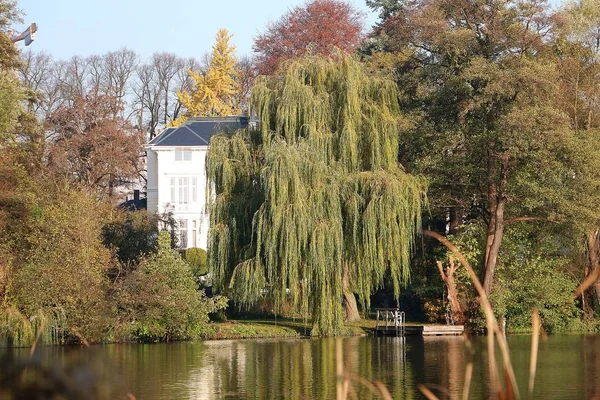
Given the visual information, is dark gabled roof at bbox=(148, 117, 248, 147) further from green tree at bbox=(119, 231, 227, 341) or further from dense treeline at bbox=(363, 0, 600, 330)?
green tree at bbox=(119, 231, 227, 341)

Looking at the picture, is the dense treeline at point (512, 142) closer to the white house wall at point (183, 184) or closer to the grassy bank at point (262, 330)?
the grassy bank at point (262, 330)

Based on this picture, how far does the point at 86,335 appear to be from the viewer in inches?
1192

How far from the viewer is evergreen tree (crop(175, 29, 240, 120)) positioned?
5919cm

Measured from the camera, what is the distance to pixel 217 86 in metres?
59.6

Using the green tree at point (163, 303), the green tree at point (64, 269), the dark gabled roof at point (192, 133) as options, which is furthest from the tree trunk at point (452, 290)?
the dark gabled roof at point (192, 133)

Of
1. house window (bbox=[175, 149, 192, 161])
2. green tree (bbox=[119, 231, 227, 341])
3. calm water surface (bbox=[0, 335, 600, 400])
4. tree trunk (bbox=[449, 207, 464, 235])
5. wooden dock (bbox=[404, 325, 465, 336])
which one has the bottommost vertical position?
calm water surface (bbox=[0, 335, 600, 400])

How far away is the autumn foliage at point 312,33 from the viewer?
55344 mm

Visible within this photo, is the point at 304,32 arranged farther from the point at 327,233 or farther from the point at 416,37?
the point at 327,233

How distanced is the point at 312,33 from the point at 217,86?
300 inches

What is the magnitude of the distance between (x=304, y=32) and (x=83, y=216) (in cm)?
2647

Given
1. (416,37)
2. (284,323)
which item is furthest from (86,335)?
(416,37)

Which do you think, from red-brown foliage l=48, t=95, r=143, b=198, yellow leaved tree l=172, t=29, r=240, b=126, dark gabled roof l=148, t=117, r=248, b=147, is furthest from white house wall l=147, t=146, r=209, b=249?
yellow leaved tree l=172, t=29, r=240, b=126

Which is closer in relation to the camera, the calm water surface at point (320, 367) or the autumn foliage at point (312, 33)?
the calm water surface at point (320, 367)

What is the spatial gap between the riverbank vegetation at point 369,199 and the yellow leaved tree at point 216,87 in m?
21.2
